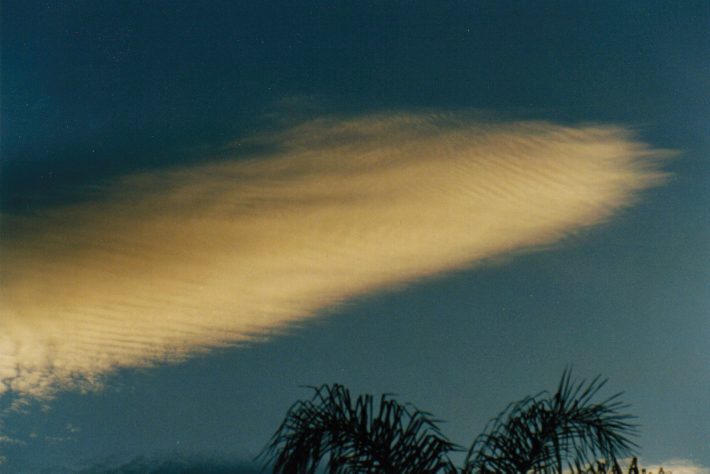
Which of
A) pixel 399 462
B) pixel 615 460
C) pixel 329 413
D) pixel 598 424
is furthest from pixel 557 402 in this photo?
pixel 329 413

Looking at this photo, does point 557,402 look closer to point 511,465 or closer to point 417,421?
point 511,465

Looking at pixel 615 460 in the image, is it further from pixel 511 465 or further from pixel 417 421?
pixel 417 421

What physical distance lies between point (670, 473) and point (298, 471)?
85.6 inches

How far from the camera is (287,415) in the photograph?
18.0 feet

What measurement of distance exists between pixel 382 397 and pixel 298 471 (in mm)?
685

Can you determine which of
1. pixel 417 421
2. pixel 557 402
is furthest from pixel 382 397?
pixel 557 402

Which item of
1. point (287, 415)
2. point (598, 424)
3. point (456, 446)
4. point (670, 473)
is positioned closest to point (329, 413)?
point (287, 415)

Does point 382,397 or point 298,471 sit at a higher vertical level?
point 382,397

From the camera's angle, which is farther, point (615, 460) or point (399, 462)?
point (399, 462)

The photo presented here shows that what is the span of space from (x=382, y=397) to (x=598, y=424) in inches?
54.1

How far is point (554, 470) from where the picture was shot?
5.48m

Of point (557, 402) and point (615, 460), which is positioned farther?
point (557, 402)

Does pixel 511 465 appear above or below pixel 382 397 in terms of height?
below

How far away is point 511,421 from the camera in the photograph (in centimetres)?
567
